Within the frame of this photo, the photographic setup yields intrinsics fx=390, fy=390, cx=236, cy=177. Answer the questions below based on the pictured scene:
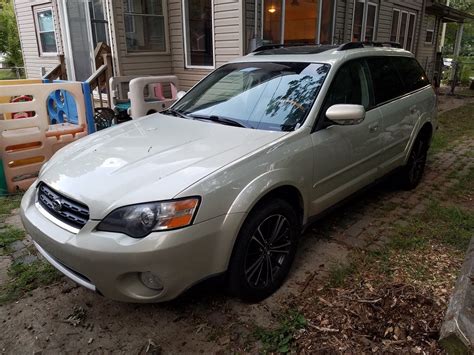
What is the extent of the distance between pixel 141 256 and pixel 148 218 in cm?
20

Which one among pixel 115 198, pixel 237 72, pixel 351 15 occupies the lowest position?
pixel 115 198

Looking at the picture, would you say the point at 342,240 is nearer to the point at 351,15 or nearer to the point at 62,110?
the point at 62,110

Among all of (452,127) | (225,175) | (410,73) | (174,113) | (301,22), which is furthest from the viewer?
(301,22)

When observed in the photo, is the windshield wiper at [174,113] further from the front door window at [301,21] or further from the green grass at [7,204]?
the front door window at [301,21]

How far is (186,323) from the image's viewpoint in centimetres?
254

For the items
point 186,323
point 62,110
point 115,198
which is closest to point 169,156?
point 115,198

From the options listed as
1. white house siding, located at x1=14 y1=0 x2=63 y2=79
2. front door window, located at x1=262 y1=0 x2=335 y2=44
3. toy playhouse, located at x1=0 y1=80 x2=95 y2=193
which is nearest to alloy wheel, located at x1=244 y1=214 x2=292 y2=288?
toy playhouse, located at x1=0 y1=80 x2=95 y2=193

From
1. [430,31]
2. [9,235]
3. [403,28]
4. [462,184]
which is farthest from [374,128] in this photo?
[430,31]

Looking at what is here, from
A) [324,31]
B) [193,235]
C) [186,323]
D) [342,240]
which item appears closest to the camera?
[193,235]

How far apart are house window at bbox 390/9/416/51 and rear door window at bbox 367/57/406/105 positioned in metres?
10.6

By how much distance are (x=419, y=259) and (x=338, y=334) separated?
132 centimetres

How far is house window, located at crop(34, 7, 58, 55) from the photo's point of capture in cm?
1079

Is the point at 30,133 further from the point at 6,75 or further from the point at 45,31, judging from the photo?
the point at 6,75

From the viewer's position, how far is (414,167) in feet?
16.1
